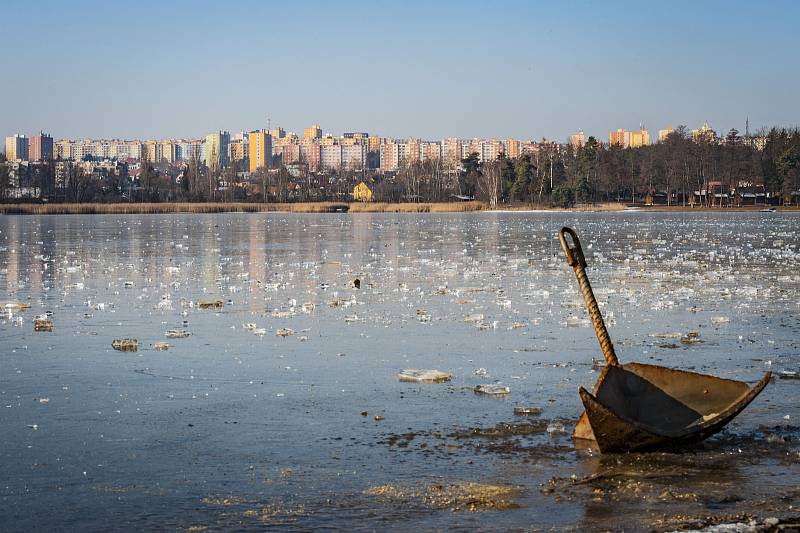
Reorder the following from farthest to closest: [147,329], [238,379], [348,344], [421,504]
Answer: [147,329] < [348,344] < [238,379] < [421,504]

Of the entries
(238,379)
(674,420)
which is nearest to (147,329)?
(238,379)

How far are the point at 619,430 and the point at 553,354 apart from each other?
4962 millimetres

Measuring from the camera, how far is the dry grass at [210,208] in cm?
11231

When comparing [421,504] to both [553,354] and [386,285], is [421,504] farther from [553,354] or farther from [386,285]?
[386,285]

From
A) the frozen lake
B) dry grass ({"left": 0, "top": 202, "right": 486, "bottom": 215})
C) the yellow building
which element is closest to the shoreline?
dry grass ({"left": 0, "top": 202, "right": 486, "bottom": 215})

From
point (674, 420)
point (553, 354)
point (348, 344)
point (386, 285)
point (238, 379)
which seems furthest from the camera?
point (386, 285)

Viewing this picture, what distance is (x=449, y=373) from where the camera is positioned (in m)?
11.9

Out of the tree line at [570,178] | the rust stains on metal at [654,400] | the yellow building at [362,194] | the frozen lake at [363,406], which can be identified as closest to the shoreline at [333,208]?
the tree line at [570,178]

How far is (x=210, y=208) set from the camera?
123 metres

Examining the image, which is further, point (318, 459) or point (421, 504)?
point (318, 459)

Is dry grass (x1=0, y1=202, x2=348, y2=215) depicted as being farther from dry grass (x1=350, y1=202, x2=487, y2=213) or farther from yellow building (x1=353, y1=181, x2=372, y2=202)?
yellow building (x1=353, y1=181, x2=372, y2=202)

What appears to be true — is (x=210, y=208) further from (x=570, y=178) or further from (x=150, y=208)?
(x=570, y=178)

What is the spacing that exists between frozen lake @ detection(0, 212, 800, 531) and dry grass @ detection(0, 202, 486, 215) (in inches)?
3705

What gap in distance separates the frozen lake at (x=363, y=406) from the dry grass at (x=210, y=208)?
309ft
